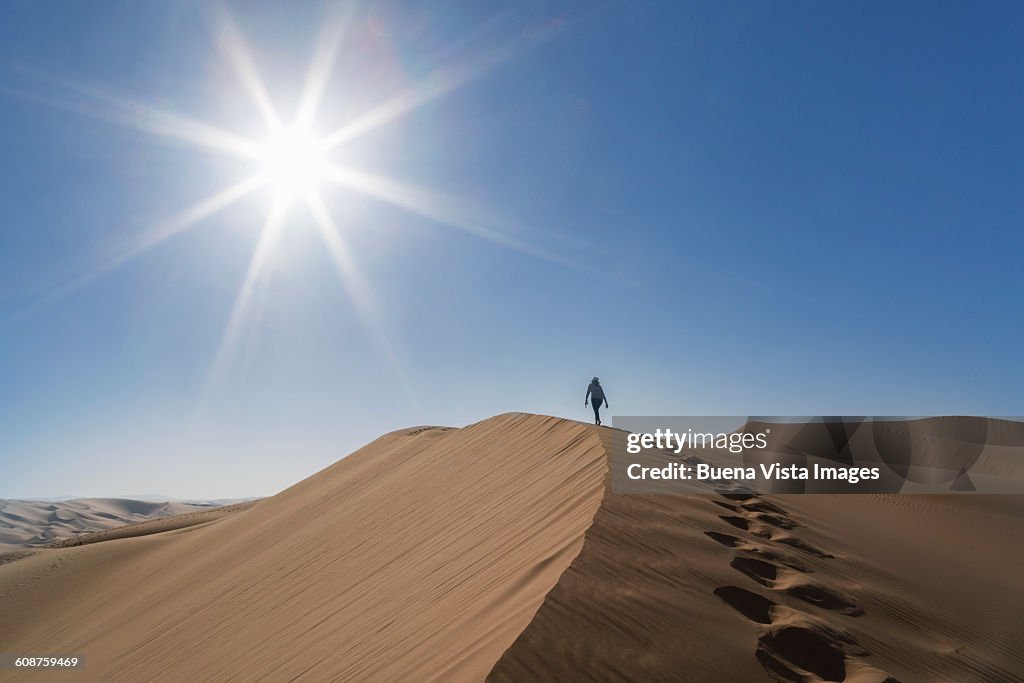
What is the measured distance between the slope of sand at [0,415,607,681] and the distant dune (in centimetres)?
3

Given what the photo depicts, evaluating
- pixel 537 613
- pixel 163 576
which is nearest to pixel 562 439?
pixel 537 613

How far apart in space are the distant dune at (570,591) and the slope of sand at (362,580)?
32 millimetres

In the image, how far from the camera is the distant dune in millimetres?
2426

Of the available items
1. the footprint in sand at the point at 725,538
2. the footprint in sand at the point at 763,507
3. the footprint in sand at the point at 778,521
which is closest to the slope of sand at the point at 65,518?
the footprint in sand at the point at 763,507

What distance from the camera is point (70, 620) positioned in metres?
10.8

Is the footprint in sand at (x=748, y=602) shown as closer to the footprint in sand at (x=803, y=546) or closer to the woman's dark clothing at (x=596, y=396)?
the footprint in sand at (x=803, y=546)

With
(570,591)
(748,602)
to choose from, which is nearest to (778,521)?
(748,602)

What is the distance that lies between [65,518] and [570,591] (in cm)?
7927

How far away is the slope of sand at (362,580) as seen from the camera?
9.71 ft

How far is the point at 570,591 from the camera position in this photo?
2.56 meters

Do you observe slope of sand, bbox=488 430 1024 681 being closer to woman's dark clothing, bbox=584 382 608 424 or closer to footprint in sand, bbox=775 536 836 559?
footprint in sand, bbox=775 536 836 559

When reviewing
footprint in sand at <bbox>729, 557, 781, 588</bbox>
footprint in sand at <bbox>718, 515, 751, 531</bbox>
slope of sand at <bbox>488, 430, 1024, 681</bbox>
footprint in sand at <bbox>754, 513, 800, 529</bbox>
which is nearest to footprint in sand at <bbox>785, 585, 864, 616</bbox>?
slope of sand at <bbox>488, 430, 1024, 681</bbox>

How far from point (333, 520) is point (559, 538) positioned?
716 cm

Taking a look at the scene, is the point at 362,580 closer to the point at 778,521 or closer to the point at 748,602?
the point at 748,602
